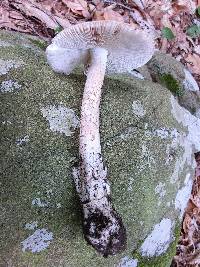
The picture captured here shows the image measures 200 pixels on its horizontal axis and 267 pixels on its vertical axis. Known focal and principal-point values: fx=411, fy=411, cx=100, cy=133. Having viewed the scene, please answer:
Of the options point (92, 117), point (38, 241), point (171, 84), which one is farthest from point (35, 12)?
point (38, 241)

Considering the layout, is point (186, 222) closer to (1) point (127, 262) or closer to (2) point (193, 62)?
(1) point (127, 262)

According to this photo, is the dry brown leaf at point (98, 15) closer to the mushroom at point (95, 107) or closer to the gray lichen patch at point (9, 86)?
the mushroom at point (95, 107)

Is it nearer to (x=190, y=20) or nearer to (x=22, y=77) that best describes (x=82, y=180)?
(x=22, y=77)

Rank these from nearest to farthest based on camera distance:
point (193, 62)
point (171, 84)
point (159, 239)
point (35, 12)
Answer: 1. point (159, 239)
2. point (171, 84)
3. point (35, 12)
4. point (193, 62)

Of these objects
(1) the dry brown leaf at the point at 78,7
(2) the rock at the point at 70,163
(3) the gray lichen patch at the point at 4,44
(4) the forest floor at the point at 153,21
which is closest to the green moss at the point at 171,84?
(2) the rock at the point at 70,163

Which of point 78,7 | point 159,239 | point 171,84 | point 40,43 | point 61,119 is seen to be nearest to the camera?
point 61,119

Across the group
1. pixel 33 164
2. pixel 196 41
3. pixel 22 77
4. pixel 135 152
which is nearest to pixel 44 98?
pixel 22 77

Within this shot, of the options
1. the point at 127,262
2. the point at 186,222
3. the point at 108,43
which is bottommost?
the point at 186,222
